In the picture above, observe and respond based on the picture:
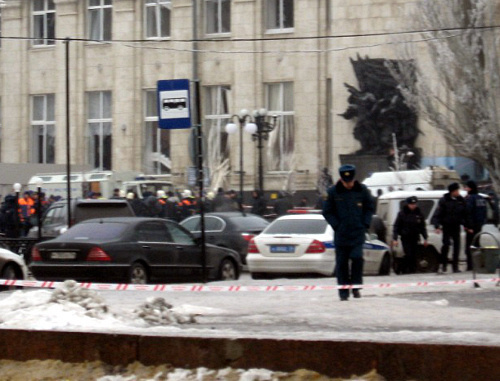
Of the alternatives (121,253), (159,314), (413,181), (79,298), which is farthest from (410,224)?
(79,298)

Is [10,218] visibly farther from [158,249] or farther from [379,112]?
[379,112]

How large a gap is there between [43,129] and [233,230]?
2863cm

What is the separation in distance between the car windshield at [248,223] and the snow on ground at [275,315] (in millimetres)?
11833

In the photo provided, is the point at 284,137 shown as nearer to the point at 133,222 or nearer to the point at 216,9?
the point at 216,9

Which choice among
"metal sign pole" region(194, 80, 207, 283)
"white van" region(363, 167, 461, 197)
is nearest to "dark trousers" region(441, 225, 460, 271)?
"metal sign pole" region(194, 80, 207, 283)

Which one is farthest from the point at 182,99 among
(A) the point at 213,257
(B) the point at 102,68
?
(B) the point at 102,68

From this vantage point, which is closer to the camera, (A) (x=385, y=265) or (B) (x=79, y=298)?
Answer: (B) (x=79, y=298)

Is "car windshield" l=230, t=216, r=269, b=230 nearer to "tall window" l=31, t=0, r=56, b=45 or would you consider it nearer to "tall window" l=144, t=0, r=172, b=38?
"tall window" l=144, t=0, r=172, b=38

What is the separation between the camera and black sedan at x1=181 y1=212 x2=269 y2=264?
28.8 metres

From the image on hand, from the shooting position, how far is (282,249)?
78.6 ft

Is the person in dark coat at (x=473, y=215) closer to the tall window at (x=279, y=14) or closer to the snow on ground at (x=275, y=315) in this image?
the snow on ground at (x=275, y=315)

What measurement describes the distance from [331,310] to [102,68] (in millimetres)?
41570

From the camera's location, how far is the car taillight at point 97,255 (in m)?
21.0

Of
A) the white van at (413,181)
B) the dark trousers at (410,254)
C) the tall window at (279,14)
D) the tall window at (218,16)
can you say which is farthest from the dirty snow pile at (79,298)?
the tall window at (218,16)
